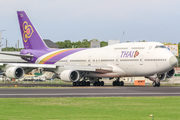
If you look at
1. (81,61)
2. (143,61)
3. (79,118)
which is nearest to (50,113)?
(79,118)

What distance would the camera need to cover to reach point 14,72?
41594 millimetres

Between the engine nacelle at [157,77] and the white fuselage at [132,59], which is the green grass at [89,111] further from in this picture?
the engine nacelle at [157,77]

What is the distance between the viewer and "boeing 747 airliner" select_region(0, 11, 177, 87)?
130 feet

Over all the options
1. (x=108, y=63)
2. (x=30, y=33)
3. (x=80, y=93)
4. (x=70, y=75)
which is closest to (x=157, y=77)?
(x=108, y=63)

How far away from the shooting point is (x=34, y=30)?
2083 inches

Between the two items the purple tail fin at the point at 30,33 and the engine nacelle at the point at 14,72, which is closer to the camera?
the engine nacelle at the point at 14,72

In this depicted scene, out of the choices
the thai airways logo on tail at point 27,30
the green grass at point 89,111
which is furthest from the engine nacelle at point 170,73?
the green grass at point 89,111

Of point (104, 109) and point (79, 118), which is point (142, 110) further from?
point (79, 118)

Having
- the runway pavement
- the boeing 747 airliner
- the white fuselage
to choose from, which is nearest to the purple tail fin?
the boeing 747 airliner

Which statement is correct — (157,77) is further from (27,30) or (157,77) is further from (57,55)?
(27,30)

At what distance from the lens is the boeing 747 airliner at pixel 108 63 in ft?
130

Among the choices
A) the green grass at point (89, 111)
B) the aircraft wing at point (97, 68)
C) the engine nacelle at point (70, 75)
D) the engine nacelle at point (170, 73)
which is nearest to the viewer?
the green grass at point (89, 111)

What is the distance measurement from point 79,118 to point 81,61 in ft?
107

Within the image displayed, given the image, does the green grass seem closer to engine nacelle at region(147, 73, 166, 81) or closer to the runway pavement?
the runway pavement
